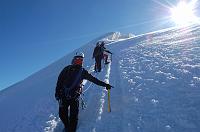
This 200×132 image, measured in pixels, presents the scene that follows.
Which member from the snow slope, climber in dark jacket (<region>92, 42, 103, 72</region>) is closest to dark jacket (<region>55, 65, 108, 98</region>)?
the snow slope

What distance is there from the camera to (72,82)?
905cm

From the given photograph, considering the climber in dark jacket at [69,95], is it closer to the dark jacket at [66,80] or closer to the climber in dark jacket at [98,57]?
the dark jacket at [66,80]

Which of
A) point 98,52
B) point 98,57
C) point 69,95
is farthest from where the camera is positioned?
point 98,52

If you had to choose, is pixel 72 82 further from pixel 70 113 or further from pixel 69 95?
pixel 70 113

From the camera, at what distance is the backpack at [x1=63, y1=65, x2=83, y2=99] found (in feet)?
29.1

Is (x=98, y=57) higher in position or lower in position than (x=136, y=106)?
higher

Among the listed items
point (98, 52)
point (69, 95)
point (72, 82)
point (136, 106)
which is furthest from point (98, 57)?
point (69, 95)

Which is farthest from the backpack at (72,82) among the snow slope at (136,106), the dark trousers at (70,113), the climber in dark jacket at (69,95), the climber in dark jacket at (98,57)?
the climber in dark jacket at (98,57)

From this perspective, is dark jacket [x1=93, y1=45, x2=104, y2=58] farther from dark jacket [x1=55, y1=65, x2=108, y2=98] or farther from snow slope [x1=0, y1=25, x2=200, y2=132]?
dark jacket [x1=55, y1=65, x2=108, y2=98]

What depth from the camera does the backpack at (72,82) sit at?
8.88 meters

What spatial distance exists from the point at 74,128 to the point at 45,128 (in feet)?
5.50

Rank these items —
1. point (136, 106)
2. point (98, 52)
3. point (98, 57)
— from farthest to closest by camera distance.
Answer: point (98, 52) → point (98, 57) → point (136, 106)

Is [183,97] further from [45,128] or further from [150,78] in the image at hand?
[45,128]

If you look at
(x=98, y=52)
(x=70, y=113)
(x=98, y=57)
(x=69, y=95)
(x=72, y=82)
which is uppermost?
(x=98, y=52)
